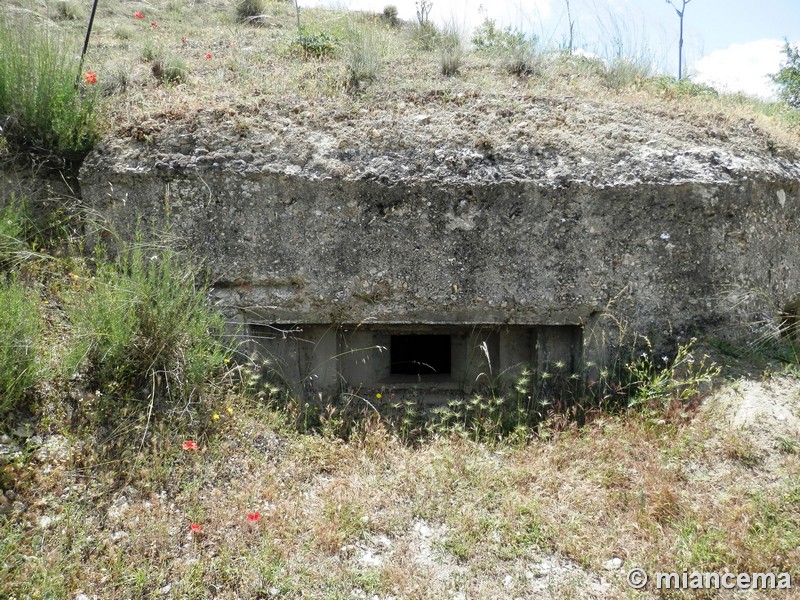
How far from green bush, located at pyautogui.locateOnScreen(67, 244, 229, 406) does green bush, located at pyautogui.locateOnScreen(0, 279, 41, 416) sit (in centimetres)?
20

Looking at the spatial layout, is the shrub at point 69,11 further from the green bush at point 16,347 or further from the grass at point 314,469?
the green bush at point 16,347

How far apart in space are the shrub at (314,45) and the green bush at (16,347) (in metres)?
4.04

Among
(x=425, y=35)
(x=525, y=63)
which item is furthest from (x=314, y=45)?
(x=525, y=63)

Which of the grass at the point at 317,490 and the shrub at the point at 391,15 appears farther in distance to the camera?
the shrub at the point at 391,15

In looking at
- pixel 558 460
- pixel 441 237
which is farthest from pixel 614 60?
pixel 558 460

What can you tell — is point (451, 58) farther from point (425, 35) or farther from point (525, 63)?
point (425, 35)

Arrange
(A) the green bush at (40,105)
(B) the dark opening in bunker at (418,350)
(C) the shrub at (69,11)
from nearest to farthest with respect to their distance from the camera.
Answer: (A) the green bush at (40,105) < (B) the dark opening in bunker at (418,350) < (C) the shrub at (69,11)

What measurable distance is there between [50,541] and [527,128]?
3.73 m

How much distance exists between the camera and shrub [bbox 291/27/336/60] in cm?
623

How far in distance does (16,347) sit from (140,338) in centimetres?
58

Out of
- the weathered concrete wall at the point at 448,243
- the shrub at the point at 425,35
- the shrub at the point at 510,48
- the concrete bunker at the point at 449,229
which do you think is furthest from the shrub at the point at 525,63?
the weathered concrete wall at the point at 448,243

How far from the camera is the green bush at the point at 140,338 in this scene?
3268 millimetres

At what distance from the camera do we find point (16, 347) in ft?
9.89

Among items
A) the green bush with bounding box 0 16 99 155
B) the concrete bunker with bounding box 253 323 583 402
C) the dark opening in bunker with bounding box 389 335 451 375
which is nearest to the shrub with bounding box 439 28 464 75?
the dark opening in bunker with bounding box 389 335 451 375
